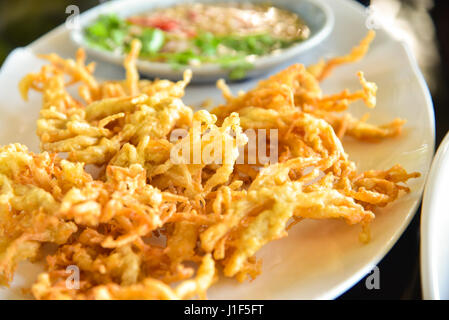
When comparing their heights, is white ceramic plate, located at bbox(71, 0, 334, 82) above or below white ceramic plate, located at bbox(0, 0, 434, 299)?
above

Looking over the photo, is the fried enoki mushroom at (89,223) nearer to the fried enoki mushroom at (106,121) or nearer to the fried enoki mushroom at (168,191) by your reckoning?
the fried enoki mushroom at (168,191)

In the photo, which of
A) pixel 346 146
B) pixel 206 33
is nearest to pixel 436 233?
pixel 346 146

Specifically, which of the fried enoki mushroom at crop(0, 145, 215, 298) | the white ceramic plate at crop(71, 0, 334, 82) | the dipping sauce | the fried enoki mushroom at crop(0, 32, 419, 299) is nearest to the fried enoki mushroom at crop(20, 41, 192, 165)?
the fried enoki mushroom at crop(0, 32, 419, 299)

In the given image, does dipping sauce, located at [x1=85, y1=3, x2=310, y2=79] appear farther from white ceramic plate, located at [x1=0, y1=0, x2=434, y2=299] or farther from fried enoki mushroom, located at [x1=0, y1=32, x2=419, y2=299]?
fried enoki mushroom, located at [x1=0, y1=32, x2=419, y2=299]

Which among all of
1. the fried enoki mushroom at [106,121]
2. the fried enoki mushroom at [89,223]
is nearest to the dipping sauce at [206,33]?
the fried enoki mushroom at [106,121]

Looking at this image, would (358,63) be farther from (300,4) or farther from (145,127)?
(145,127)

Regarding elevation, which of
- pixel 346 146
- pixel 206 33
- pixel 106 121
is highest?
pixel 206 33

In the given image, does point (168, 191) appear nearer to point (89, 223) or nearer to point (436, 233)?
point (89, 223)
